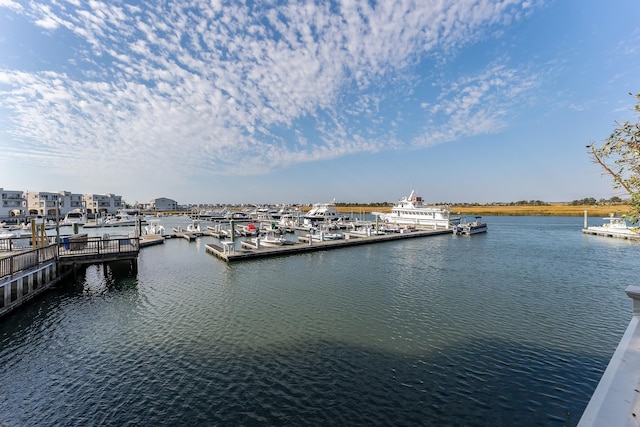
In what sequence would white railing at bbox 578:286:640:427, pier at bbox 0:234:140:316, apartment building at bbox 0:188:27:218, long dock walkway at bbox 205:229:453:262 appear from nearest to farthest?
white railing at bbox 578:286:640:427 → pier at bbox 0:234:140:316 → long dock walkway at bbox 205:229:453:262 → apartment building at bbox 0:188:27:218

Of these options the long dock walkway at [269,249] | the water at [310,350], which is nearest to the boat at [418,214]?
the long dock walkway at [269,249]

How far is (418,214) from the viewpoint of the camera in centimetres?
6338

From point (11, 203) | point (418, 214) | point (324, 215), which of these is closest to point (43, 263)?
point (324, 215)

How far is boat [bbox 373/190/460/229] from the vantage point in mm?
59844

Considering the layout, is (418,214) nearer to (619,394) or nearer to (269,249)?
(269,249)

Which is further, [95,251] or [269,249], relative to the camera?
[269,249]

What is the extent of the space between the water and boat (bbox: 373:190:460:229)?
39.2 meters

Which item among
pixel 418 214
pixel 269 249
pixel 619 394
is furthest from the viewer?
pixel 418 214

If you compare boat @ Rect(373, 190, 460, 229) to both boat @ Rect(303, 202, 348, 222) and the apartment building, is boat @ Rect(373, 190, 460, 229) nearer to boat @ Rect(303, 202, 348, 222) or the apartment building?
boat @ Rect(303, 202, 348, 222)

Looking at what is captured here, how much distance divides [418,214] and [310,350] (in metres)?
57.6

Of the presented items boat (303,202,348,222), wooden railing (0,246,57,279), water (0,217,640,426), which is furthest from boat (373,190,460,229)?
wooden railing (0,246,57,279)

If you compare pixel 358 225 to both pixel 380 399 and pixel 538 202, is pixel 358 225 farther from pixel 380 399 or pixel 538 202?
pixel 538 202

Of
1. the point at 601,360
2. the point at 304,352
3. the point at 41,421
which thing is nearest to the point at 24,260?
the point at 41,421

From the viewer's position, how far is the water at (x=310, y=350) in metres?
7.52
